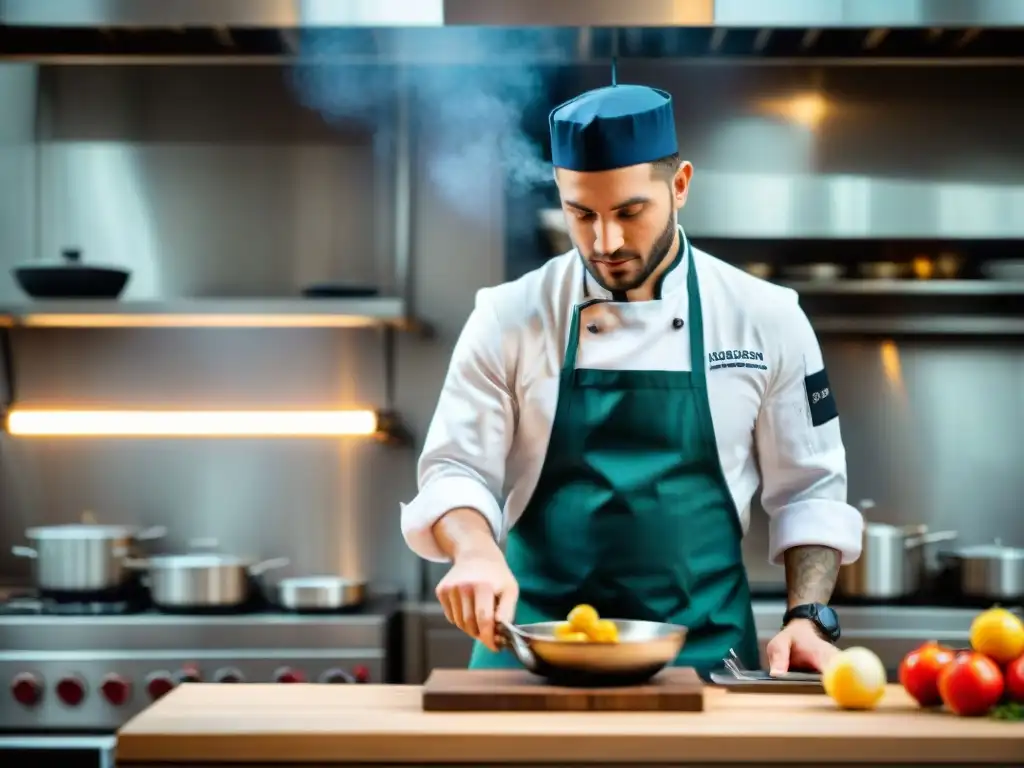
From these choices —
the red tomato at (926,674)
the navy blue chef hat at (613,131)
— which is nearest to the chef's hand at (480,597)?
the red tomato at (926,674)

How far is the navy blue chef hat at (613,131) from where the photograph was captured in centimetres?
208

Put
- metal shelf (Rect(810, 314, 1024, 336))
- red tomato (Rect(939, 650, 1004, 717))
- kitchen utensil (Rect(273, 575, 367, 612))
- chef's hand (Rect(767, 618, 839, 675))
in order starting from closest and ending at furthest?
red tomato (Rect(939, 650, 1004, 717)) → chef's hand (Rect(767, 618, 839, 675)) → kitchen utensil (Rect(273, 575, 367, 612)) → metal shelf (Rect(810, 314, 1024, 336))

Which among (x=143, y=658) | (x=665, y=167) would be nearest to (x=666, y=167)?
(x=665, y=167)

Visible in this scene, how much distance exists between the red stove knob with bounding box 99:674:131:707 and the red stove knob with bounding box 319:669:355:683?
50 centimetres

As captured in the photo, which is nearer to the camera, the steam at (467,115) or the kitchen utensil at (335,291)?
the kitchen utensil at (335,291)

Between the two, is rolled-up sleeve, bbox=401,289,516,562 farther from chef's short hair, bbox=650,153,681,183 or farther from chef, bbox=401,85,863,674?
chef's short hair, bbox=650,153,681,183

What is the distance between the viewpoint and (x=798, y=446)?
2.32m

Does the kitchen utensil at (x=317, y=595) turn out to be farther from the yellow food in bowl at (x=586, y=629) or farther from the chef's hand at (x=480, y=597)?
the yellow food in bowl at (x=586, y=629)

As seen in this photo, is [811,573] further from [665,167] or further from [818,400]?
[665,167]

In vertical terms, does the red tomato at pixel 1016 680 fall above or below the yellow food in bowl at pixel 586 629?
below

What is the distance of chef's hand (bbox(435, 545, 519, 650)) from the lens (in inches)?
74.0

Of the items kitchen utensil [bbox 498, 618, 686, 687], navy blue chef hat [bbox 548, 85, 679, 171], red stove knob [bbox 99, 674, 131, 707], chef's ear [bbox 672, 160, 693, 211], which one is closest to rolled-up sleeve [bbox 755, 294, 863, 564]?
chef's ear [bbox 672, 160, 693, 211]

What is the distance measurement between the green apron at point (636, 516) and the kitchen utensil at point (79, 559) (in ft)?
5.47

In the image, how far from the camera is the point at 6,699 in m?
3.31
